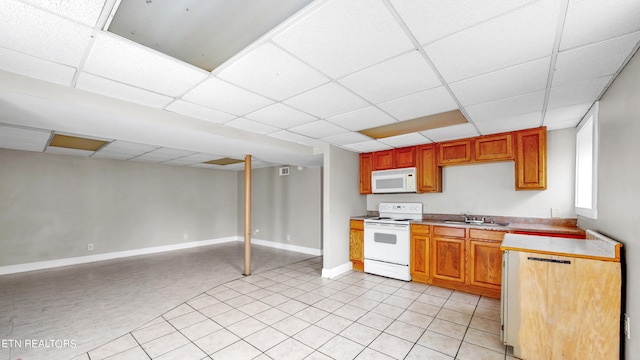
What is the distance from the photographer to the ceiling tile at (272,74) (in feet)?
5.87

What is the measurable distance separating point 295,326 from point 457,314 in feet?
6.21

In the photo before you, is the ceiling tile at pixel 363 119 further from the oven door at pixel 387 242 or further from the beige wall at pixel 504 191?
the beige wall at pixel 504 191

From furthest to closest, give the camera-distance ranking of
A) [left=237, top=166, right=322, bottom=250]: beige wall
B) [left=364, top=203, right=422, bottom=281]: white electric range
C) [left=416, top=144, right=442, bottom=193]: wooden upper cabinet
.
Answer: [left=237, top=166, right=322, bottom=250]: beige wall, [left=416, top=144, right=442, bottom=193]: wooden upper cabinet, [left=364, top=203, right=422, bottom=281]: white electric range

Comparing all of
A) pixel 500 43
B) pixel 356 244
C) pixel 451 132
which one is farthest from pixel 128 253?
pixel 500 43

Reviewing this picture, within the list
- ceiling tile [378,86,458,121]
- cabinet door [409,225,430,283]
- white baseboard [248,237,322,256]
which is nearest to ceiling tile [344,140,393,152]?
ceiling tile [378,86,458,121]

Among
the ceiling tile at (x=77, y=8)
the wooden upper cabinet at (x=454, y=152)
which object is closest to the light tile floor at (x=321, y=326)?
the wooden upper cabinet at (x=454, y=152)

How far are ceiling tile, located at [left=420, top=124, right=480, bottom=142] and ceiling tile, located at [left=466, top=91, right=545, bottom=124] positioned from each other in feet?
1.12

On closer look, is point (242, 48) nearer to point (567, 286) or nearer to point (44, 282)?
point (567, 286)

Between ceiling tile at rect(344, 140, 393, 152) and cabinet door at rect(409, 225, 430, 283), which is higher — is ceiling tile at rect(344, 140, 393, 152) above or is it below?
above

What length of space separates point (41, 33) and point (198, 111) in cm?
137

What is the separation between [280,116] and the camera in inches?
120

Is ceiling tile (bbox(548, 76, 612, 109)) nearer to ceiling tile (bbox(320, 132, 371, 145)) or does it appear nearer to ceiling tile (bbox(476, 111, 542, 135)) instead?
ceiling tile (bbox(476, 111, 542, 135))

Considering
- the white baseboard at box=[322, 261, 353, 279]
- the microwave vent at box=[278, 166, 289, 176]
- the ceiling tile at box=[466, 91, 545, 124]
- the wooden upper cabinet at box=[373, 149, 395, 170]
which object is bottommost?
the white baseboard at box=[322, 261, 353, 279]

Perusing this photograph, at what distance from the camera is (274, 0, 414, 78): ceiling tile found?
138 centimetres
